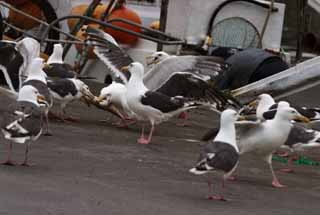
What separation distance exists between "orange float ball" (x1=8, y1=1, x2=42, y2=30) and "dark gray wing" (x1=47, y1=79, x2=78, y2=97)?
6.89m

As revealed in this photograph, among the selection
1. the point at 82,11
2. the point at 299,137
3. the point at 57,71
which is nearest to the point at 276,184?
the point at 299,137

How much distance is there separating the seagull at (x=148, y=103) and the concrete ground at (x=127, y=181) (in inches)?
13.5

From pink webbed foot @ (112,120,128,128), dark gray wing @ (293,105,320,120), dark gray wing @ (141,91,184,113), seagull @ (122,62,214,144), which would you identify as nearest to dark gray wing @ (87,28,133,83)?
pink webbed foot @ (112,120,128,128)

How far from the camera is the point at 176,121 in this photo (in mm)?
15430

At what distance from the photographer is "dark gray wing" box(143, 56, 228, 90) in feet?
47.8

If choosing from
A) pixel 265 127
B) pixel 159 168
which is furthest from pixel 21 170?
pixel 265 127

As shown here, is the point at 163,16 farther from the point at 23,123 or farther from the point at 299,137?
the point at 23,123

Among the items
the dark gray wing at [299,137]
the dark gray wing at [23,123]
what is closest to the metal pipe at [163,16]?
the dark gray wing at [299,137]

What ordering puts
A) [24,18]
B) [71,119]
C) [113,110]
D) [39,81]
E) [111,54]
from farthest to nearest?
1. [24,18]
2. [111,54]
3. [113,110]
4. [71,119]
5. [39,81]

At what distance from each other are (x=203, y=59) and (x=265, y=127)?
426 cm

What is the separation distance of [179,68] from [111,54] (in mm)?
1272

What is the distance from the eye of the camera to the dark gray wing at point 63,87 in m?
13.4

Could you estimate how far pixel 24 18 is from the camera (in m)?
20.2

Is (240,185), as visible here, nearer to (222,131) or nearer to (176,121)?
(222,131)
